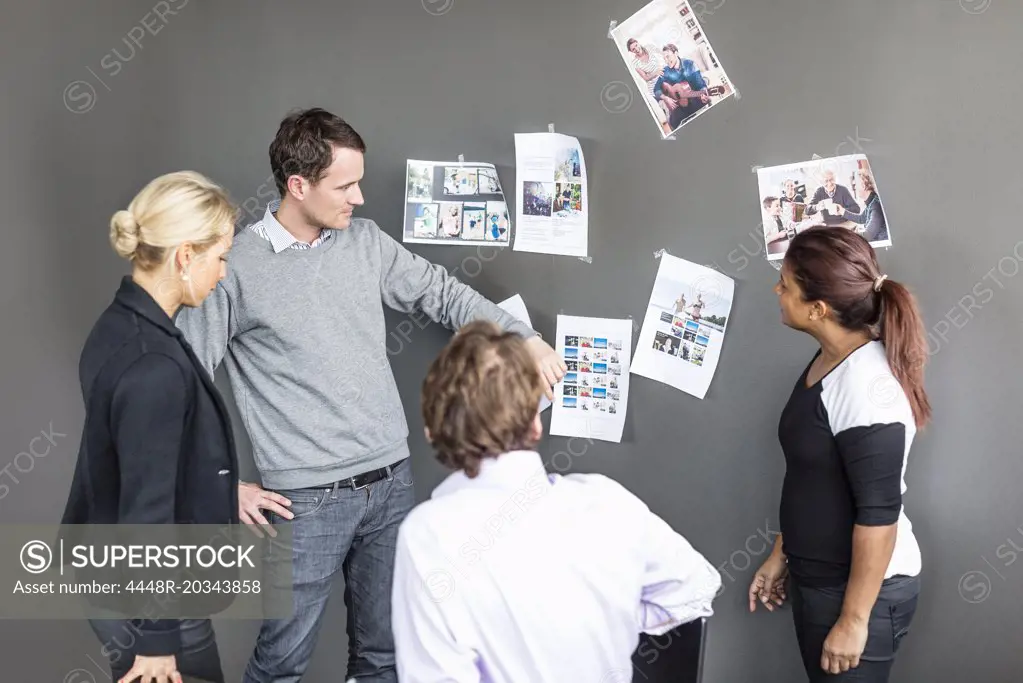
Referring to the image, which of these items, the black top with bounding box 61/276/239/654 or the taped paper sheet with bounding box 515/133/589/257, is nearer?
the black top with bounding box 61/276/239/654

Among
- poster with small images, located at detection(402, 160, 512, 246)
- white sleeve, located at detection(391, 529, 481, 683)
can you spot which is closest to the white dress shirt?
white sleeve, located at detection(391, 529, 481, 683)

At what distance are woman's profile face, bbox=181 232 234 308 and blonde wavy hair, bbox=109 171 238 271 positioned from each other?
2cm

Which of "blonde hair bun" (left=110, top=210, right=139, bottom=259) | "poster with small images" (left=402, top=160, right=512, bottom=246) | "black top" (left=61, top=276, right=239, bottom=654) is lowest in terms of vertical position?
"black top" (left=61, top=276, right=239, bottom=654)

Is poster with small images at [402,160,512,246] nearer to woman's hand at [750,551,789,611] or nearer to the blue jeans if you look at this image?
the blue jeans

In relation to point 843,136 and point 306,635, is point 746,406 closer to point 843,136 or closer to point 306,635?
point 843,136

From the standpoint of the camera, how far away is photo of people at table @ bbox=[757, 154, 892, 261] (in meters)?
2.22

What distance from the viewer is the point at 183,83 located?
7.65 ft

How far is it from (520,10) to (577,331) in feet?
2.79

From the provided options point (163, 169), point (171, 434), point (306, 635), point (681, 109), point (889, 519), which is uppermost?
point (681, 109)

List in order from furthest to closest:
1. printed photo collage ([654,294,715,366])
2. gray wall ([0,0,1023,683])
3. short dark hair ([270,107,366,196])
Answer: printed photo collage ([654,294,715,366])
gray wall ([0,0,1023,683])
short dark hair ([270,107,366,196])

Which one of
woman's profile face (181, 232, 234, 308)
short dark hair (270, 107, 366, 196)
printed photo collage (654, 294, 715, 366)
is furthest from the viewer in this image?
printed photo collage (654, 294, 715, 366)

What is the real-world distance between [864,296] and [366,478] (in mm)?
1186

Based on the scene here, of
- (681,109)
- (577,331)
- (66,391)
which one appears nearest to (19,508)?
(66,391)

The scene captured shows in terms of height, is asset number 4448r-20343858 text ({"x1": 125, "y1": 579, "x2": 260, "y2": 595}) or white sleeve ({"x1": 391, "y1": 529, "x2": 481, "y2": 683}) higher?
white sleeve ({"x1": 391, "y1": 529, "x2": 481, "y2": 683})
